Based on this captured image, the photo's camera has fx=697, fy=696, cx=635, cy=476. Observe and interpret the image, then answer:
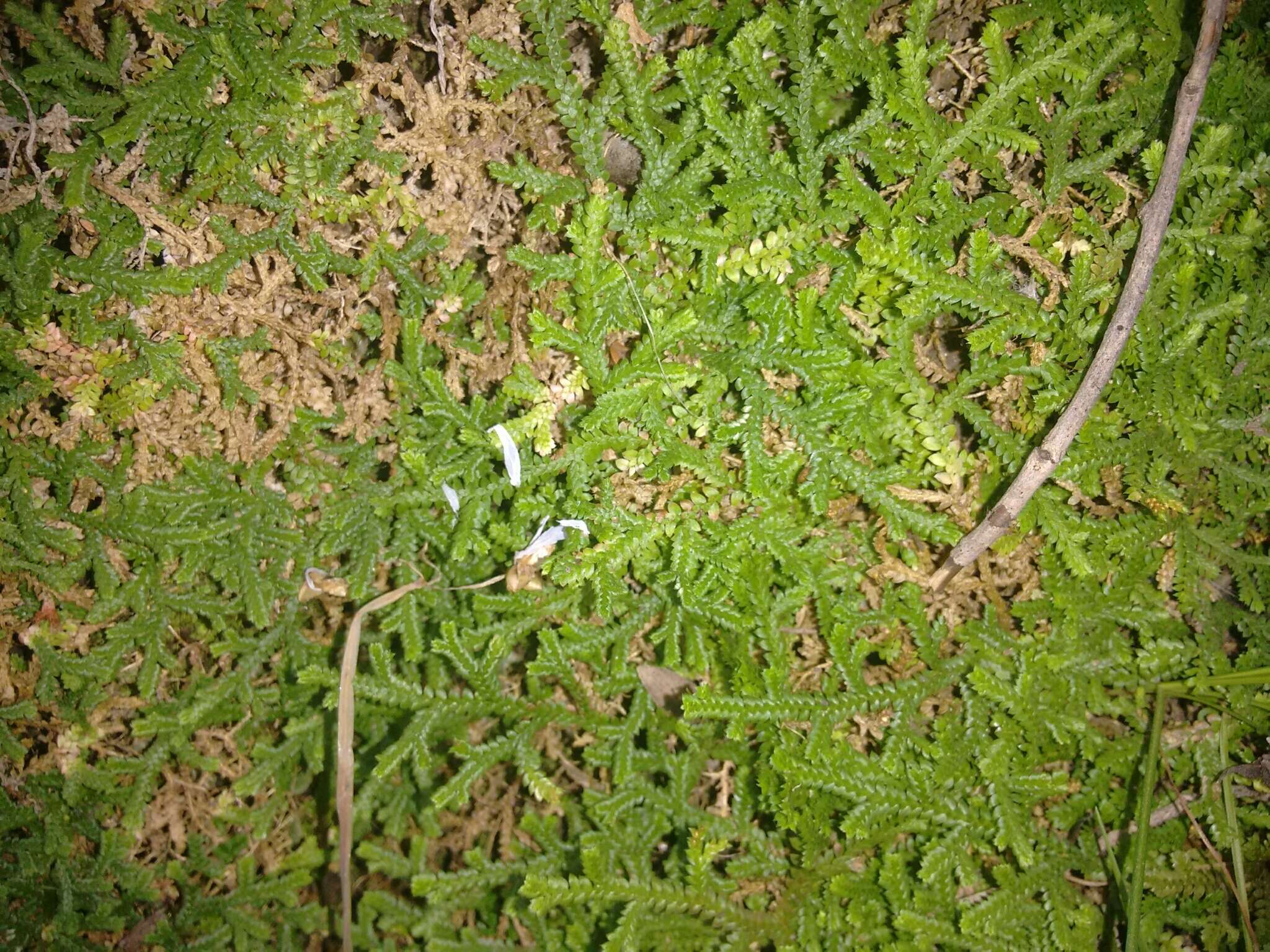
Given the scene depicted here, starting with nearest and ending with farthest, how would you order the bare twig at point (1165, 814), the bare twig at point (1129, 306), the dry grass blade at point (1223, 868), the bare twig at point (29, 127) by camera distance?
the bare twig at point (1129, 306) → the bare twig at point (29, 127) → the dry grass blade at point (1223, 868) → the bare twig at point (1165, 814)

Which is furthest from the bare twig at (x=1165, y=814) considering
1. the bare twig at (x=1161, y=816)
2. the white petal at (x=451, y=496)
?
the white petal at (x=451, y=496)

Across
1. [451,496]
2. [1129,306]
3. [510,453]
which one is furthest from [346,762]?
[1129,306]

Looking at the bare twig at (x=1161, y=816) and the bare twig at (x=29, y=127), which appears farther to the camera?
the bare twig at (x=1161, y=816)

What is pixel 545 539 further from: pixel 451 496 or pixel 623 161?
pixel 623 161

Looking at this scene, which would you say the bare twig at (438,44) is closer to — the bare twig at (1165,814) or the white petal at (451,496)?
the white petal at (451,496)

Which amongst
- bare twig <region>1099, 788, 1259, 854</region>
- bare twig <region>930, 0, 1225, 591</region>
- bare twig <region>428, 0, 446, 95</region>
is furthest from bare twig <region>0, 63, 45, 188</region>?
bare twig <region>1099, 788, 1259, 854</region>

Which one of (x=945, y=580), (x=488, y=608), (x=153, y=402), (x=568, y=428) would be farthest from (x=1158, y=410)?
(x=153, y=402)
